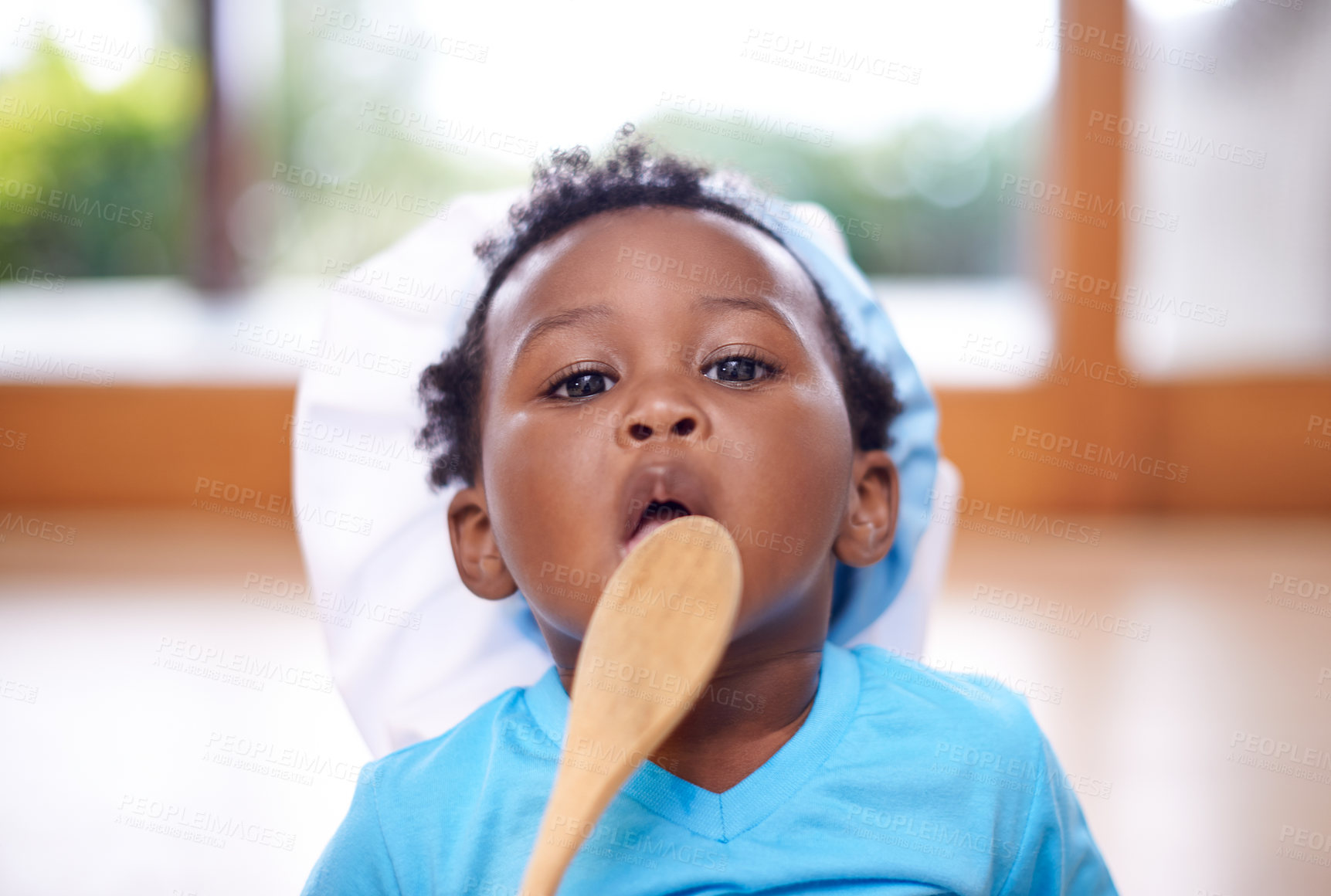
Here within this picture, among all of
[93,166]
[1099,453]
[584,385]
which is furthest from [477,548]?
[93,166]

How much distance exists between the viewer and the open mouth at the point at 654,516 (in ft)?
2.23

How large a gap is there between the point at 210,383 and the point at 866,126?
4.96ft

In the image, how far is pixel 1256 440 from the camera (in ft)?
7.41

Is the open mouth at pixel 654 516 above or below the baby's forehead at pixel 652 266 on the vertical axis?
below

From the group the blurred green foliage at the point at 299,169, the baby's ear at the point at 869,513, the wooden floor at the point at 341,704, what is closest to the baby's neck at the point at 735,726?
the baby's ear at the point at 869,513

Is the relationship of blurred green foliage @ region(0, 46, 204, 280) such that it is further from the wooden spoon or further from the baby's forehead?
the wooden spoon

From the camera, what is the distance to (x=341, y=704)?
4.38ft

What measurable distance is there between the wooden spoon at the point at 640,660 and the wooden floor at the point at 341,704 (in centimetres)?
46

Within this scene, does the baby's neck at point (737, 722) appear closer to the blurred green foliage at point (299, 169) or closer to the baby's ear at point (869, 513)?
the baby's ear at point (869, 513)

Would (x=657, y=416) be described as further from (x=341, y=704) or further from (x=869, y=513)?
(x=341, y=704)

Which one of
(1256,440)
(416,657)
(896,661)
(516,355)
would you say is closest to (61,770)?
(416,657)

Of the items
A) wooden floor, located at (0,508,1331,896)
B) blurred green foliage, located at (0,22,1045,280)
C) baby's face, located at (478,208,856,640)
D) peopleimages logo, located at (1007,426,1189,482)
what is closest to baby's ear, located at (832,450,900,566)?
baby's face, located at (478,208,856,640)

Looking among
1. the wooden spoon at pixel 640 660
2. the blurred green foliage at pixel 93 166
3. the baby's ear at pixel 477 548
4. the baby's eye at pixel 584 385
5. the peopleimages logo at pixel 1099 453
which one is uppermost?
the blurred green foliage at pixel 93 166

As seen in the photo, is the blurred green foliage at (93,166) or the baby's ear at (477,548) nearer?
the baby's ear at (477,548)
